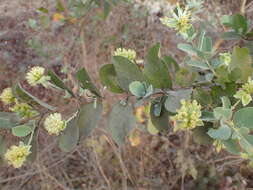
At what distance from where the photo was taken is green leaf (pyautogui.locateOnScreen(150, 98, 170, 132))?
0.91 metres

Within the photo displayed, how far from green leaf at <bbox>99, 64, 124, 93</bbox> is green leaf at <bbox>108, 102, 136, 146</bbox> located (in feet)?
0.18

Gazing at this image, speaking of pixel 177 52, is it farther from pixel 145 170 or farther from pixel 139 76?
pixel 139 76

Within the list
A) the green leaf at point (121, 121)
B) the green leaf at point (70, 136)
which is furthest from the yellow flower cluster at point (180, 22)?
the green leaf at point (70, 136)

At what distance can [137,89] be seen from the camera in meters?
0.85

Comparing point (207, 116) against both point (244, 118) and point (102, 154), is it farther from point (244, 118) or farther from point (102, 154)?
point (102, 154)

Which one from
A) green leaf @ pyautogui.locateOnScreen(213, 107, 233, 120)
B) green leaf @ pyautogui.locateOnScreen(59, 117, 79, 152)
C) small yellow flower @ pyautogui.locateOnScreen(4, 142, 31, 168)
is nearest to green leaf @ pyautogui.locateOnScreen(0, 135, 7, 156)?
small yellow flower @ pyautogui.locateOnScreen(4, 142, 31, 168)

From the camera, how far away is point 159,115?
35.9 inches

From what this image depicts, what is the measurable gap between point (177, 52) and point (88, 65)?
760 mm

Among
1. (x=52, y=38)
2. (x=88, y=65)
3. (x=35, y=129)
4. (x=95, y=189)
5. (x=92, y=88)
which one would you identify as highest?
(x=92, y=88)

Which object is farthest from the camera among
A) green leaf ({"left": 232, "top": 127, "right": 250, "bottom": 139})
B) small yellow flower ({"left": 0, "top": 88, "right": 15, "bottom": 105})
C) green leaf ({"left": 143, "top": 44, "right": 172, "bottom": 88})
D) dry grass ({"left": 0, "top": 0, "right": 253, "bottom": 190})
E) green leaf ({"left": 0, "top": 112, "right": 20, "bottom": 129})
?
dry grass ({"left": 0, "top": 0, "right": 253, "bottom": 190})

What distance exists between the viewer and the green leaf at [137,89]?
33.0 inches

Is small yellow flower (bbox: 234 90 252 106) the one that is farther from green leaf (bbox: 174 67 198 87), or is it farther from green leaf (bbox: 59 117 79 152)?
green leaf (bbox: 59 117 79 152)

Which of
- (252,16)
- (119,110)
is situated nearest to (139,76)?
(119,110)

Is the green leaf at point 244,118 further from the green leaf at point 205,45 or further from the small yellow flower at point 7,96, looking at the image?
the small yellow flower at point 7,96
